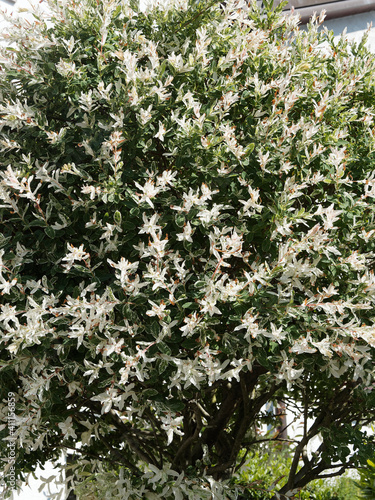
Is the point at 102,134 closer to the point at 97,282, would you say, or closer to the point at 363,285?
the point at 97,282

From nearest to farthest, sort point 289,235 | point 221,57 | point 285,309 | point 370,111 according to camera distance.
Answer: point 285,309
point 289,235
point 221,57
point 370,111

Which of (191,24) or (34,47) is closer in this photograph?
(34,47)

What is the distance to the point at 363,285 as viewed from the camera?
255 cm

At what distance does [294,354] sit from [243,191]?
89 cm

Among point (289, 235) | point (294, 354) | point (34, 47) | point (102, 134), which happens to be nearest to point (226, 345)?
point (294, 354)

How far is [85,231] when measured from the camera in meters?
2.77

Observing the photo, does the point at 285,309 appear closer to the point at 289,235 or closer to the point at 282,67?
the point at 289,235

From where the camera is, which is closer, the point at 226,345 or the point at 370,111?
the point at 226,345

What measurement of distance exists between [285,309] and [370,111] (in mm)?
1595

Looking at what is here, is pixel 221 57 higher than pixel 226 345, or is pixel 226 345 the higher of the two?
pixel 221 57

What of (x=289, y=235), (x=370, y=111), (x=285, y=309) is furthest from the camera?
(x=370, y=111)

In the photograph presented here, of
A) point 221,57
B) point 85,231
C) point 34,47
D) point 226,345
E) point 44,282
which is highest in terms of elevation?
point 221,57

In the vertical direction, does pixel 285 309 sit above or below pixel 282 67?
below

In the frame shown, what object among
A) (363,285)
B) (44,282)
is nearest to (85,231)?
(44,282)
